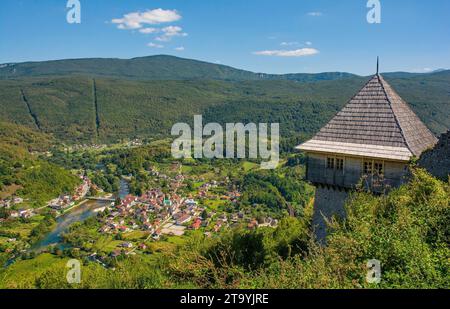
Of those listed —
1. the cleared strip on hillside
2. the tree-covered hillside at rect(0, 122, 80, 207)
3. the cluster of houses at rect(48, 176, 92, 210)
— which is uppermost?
the cleared strip on hillside

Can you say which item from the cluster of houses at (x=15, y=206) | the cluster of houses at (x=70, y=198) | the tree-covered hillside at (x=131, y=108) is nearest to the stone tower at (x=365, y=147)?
the cluster of houses at (x=15, y=206)

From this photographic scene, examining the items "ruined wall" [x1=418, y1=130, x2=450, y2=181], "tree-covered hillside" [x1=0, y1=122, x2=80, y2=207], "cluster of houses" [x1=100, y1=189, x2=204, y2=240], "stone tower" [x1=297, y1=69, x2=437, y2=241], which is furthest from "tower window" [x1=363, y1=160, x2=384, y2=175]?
"tree-covered hillside" [x1=0, y1=122, x2=80, y2=207]

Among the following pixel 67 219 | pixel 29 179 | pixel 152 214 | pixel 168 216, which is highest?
pixel 29 179

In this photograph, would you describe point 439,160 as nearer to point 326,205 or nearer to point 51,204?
point 326,205

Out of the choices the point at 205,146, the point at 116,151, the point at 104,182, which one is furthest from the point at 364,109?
the point at 116,151

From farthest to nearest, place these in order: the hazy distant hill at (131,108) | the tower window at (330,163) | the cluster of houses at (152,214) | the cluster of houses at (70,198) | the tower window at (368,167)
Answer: the hazy distant hill at (131,108) → the cluster of houses at (70,198) → the cluster of houses at (152,214) → the tower window at (330,163) → the tower window at (368,167)

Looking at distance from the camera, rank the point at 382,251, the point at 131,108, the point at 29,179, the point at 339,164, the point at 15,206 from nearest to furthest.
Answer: the point at 382,251
the point at 339,164
the point at 15,206
the point at 29,179
the point at 131,108

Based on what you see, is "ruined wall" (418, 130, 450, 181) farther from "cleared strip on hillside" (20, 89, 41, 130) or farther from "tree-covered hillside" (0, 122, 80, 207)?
"cleared strip on hillside" (20, 89, 41, 130)

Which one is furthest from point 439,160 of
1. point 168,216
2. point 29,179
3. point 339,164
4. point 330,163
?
point 29,179

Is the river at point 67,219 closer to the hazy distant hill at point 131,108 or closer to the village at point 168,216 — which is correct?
the village at point 168,216
